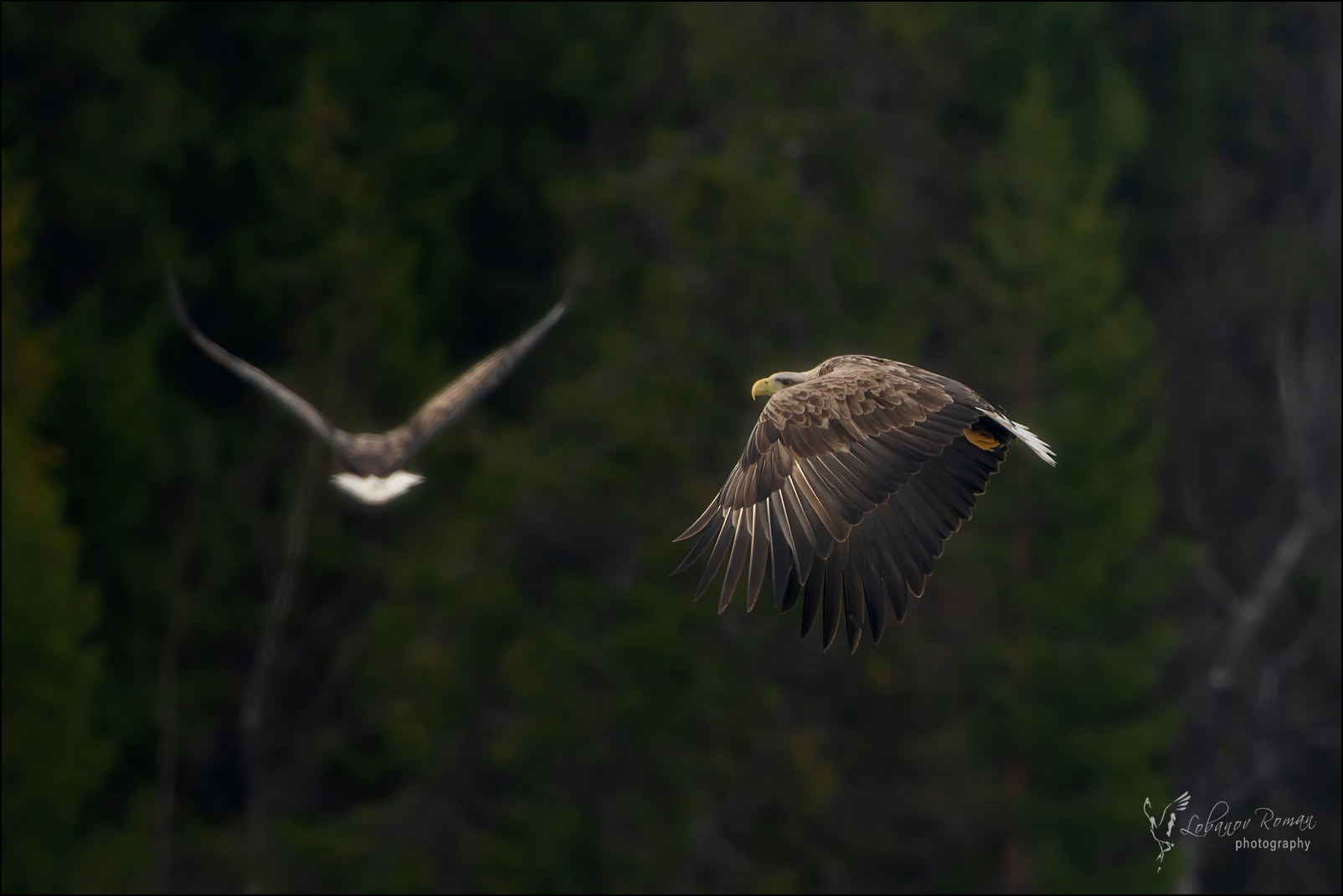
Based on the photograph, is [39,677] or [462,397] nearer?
[462,397]

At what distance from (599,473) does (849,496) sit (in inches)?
425

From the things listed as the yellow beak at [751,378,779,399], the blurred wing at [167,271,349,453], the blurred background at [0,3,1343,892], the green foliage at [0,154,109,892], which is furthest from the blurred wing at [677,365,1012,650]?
the green foliage at [0,154,109,892]

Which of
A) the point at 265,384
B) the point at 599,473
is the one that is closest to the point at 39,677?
the point at 599,473

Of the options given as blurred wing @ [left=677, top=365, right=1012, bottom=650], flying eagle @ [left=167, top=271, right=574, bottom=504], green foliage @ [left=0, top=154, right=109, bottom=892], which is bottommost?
green foliage @ [left=0, top=154, right=109, bottom=892]

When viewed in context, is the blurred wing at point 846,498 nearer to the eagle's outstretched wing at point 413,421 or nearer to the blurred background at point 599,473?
the eagle's outstretched wing at point 413,421

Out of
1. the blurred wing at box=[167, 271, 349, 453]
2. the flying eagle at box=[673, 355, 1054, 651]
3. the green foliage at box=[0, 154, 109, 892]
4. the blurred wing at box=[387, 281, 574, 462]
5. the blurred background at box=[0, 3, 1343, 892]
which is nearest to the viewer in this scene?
the flying eagle at box=[673, 355, 1054, 651]

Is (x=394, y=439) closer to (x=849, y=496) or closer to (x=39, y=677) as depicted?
(x=849, y=496)

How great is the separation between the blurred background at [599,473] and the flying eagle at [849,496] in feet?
31.7

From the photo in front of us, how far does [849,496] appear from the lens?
876 cm

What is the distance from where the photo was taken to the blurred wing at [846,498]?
8.70 metres

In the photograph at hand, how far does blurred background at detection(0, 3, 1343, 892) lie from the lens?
19.5 meters

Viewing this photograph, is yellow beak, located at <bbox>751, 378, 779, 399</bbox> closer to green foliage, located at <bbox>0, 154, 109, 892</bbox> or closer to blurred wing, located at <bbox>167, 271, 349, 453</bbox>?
blurred wing, located at <bbox>167, 271, 349, 453</bbox>

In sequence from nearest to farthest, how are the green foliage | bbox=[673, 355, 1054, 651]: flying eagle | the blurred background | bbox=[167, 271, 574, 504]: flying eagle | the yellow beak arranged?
bbox=[673, 355, 1054, 651]: flying eagle < the yellow beak < bbox=[167, 271, 574, 504]: flying eagle < the green foliage < the blurred background

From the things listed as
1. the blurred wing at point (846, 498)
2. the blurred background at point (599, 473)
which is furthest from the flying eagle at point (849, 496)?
the blurred background at point (599, 473)
